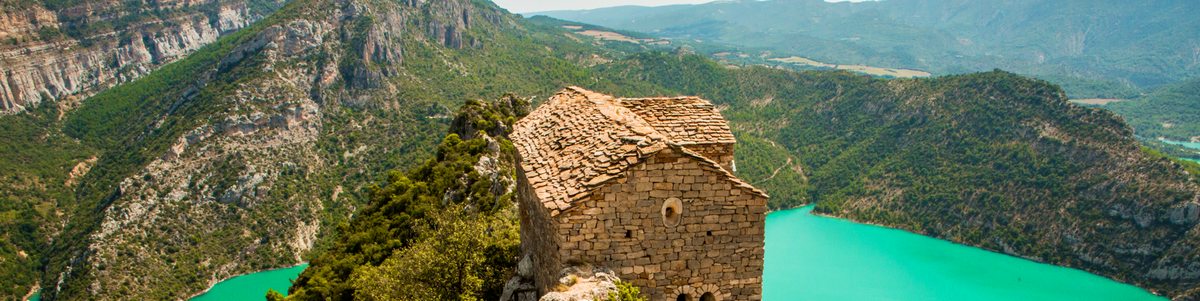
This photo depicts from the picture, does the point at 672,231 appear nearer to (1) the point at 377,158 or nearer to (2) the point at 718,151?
(2) the point at 718,151

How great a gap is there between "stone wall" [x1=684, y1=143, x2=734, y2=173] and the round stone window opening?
108 inches

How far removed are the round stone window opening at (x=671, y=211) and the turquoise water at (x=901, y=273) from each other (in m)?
69.0

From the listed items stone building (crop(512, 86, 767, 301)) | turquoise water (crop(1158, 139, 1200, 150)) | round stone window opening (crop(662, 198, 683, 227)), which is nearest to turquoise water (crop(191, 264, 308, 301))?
stone building (crop(512, 86, 767, 301))

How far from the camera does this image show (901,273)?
92.1 metres

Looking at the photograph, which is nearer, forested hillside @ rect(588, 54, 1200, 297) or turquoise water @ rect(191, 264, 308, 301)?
turquoise water @ rect(191, 264, 308, 301)

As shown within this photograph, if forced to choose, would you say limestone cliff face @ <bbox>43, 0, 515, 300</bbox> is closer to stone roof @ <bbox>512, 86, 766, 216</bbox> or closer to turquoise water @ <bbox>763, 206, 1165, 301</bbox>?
turquoise water @ <bbox>763, 206, 1165, 301</bbox>

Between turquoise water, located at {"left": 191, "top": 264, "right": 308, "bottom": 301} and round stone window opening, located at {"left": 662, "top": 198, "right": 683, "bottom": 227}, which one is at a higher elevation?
round stone window opening, located at {"left": 662, "top": 198, "right": 683, "bottom": 227}

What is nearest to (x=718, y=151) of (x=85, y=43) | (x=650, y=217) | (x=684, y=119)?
(x=684, y=119)

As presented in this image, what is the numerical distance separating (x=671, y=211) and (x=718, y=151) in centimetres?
309

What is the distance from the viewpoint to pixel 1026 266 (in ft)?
298

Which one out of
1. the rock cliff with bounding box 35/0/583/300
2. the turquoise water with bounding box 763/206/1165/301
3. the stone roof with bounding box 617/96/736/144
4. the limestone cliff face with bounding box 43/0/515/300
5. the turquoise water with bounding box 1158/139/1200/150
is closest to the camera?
the stone roof with bounding box 617/96/736/144

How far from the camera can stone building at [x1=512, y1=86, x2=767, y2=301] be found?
10086mm

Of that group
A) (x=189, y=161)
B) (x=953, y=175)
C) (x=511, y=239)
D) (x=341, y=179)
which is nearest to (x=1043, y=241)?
(x=953, y=175)

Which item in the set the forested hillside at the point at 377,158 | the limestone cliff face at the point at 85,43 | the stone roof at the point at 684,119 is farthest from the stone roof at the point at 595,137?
the limestone cliff face at the point at 85,43
